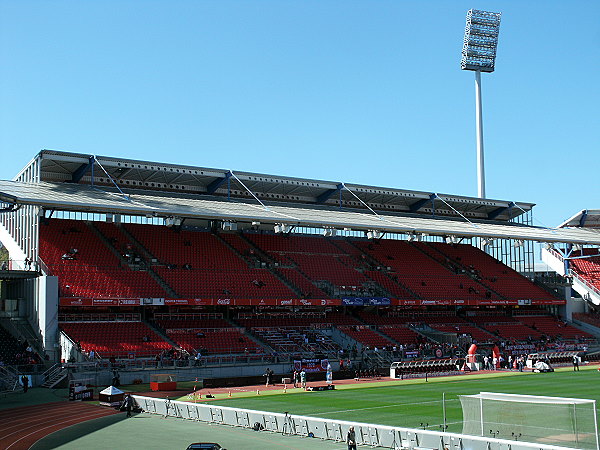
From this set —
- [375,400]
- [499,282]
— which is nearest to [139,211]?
[375,400]

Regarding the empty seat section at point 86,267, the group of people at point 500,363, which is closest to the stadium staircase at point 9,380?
the empty seat section at point 86,267

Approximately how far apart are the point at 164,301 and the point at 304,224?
12803 millimetres

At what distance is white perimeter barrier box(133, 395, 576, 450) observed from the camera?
77.2ft

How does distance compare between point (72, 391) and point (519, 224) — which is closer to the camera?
point (72, 391)

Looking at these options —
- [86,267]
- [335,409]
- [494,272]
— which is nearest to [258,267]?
[86,267]

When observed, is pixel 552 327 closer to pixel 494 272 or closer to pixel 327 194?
pixel 494 272

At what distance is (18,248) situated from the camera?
174 feet

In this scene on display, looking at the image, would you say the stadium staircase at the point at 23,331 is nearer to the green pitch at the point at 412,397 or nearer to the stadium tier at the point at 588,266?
the green pitch at the point at 412,397

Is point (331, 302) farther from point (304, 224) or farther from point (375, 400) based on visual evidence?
point (375, 400)

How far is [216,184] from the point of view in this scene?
6256 centimetres

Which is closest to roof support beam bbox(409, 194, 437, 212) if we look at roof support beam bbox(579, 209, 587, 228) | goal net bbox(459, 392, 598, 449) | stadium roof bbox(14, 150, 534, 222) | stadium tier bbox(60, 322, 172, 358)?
stadium roof bbox(14, 150, 534, 222)

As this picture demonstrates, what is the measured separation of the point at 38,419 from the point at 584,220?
231 feet

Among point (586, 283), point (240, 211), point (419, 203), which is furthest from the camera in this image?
point (586, 283)

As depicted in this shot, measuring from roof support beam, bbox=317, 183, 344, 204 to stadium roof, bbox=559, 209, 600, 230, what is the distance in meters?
31.7
